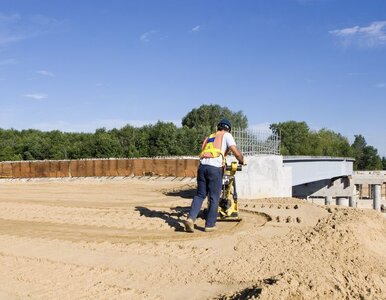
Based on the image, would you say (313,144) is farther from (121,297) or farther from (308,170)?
(121,297)

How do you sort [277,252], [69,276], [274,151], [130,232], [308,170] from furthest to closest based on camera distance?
[308,170], [274,151], [130,232], [277,252], [69,276]

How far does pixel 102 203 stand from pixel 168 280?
855cm

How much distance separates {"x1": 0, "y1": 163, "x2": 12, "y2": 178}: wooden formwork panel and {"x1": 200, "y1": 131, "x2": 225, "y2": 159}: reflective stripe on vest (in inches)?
1152

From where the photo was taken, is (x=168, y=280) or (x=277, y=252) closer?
(x=168, y=280)

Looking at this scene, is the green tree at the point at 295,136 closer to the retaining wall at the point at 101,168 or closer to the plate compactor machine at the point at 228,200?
the retaining wall at the point at 101,168

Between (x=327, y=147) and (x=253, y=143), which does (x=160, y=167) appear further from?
(x=327, y=147)

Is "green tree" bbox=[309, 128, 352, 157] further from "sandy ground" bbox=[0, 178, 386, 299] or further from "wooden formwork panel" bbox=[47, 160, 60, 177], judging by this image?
"sandy ground" bbox=[0, 178, 386, 299]

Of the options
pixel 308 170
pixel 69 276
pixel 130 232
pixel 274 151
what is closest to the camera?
pixel 69 276

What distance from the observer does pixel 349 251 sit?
6594 millimetres

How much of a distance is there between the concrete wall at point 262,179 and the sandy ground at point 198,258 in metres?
3.94

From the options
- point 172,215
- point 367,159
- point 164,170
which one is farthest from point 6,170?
point 367,159

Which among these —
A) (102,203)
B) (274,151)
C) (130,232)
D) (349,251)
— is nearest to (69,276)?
(130,232)

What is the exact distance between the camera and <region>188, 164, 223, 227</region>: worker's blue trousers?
8156 mm

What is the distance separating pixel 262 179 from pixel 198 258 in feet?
26.7
